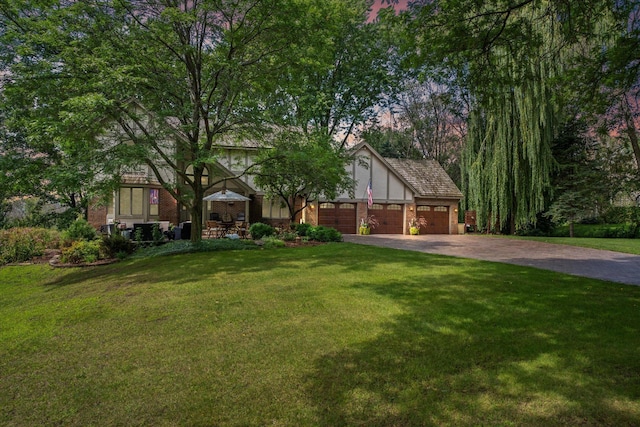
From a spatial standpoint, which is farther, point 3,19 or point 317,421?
point 3,19

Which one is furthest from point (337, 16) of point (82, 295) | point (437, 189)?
point (437, 189)

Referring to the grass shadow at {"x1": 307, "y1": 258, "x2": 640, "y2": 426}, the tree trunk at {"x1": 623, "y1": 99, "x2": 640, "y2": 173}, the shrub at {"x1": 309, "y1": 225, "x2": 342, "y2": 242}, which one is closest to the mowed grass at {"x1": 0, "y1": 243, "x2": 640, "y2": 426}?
the grass shadow at {"x1": 307, "y1": 258, "x2": 640, "y2": 426}

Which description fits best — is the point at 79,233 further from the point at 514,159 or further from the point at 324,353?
the point at 514,159

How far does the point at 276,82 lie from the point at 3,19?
7.76m

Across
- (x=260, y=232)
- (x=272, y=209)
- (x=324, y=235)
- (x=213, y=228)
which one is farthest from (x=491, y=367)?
(x=272, y=209)

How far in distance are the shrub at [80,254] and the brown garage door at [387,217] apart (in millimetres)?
17016

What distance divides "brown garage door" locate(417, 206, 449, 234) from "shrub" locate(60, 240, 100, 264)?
20276 mm

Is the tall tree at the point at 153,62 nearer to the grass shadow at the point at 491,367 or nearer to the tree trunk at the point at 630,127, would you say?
the grass shadow at the point at 491,367

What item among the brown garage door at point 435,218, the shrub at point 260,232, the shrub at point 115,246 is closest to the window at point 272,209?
the shrub at point 260,232

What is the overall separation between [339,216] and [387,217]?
3.64m

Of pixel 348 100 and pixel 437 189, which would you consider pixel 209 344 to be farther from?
pixel 437 189

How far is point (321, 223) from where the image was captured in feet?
76.3

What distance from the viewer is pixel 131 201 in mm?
19172

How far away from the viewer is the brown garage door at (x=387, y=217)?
80.5 feet
